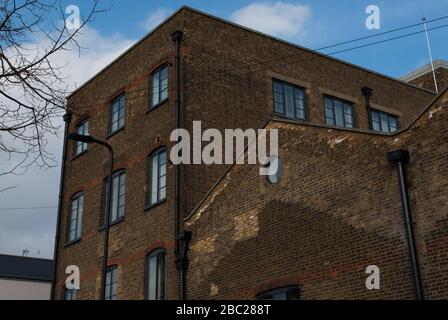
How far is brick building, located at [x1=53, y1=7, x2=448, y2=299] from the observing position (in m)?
12.2

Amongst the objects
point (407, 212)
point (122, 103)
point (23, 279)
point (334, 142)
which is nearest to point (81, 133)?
point (122, 103)

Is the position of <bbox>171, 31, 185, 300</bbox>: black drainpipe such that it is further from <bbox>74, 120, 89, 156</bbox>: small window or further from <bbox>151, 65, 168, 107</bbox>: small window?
<bbox>74, 120, 89, 156</bbox>: small window

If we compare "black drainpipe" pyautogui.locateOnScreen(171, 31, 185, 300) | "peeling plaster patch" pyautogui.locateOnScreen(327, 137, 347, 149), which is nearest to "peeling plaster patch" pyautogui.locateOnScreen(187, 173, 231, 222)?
"black drainpipe" pyautogui.locateOnScreen(171, 31, 185, 300)

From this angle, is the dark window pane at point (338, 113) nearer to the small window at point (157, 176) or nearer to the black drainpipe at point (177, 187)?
the black drainpipe at point (177, 187)

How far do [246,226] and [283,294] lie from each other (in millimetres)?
2094

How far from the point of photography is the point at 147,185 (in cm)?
1973

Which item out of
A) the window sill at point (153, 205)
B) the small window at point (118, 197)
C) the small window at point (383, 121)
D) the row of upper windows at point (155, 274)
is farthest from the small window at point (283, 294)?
the small window at point (383, 121)

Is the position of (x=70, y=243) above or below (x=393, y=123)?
below

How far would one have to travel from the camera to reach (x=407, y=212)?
11633 millimetres

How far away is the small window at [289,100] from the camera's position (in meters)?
21.8

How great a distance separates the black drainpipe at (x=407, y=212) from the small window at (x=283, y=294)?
125 inches

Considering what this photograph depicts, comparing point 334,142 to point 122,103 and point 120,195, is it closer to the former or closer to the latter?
point 120,195
